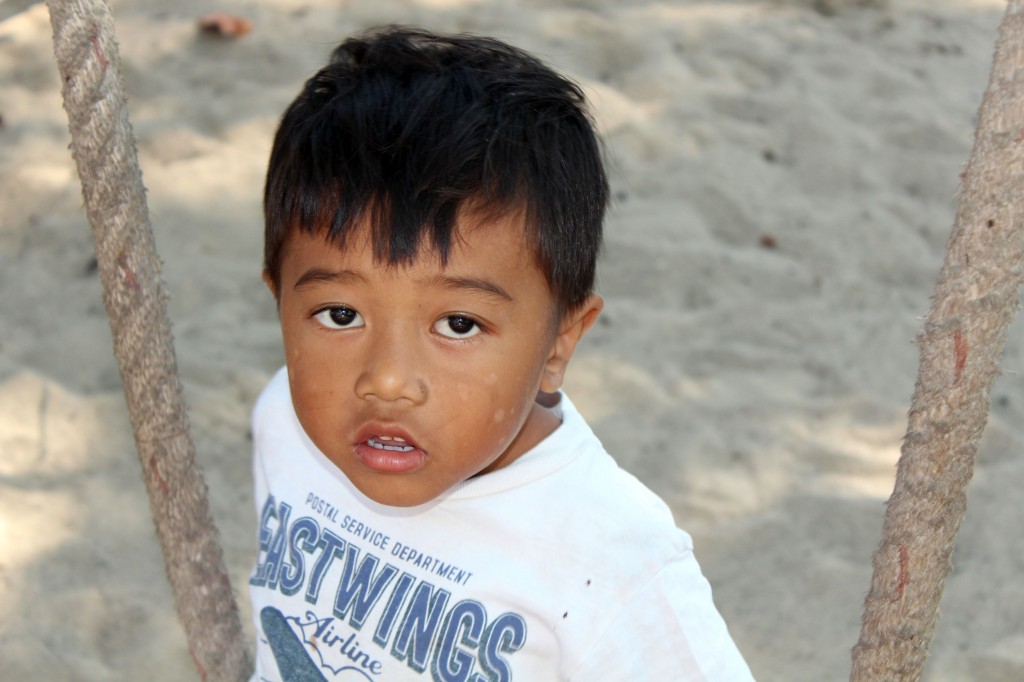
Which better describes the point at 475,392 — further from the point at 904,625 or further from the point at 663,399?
the point at 663,399

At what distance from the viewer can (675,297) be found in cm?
265

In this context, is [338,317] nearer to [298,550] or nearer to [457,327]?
[457,327]

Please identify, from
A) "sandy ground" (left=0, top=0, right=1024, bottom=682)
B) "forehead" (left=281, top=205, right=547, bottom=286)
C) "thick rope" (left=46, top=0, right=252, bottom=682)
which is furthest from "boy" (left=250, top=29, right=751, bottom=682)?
"sandy ground" (left=0, top=0, right=1024, bottom=682)

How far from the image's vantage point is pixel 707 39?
3311 millimetres

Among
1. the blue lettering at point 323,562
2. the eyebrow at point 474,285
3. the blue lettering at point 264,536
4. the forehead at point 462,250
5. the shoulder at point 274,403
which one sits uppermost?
Answer: the forehead at point 462,250

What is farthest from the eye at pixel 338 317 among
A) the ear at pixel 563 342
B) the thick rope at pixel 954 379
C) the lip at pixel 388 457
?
the thick rope at pixel 954 379

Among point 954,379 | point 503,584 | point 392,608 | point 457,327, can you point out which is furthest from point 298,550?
point 954,379

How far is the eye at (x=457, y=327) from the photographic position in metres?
1.14

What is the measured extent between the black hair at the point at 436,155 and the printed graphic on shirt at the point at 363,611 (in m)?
0.30

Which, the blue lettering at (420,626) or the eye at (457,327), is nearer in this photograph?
the eye at (457,327)

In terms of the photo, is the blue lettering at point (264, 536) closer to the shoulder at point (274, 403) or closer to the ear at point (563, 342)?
the shoulder at point (274, 403)

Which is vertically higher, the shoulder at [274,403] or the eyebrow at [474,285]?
the eyebrow at [474,285]

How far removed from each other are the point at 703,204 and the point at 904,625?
6.10 feet

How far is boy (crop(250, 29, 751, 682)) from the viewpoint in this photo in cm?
113
